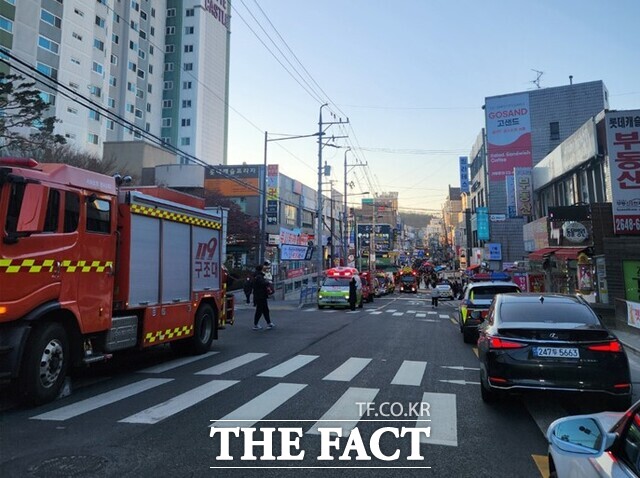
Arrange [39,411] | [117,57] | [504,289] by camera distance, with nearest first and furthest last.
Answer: [39,411]
[504,289]
[117,57]

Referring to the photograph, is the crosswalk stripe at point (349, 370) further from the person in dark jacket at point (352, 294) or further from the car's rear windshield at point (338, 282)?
the car's rear windshield at point (338, 282)

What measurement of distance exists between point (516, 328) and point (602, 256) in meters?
14.7

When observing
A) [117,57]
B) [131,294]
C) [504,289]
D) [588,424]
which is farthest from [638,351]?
[117,57]

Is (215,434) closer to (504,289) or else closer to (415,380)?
(415,380)

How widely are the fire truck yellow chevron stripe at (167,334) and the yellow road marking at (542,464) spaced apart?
6.32m

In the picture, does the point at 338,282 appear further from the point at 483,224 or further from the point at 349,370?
the point at 483,224

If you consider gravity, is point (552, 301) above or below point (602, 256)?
below

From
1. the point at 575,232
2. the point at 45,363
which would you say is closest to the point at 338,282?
the point at 575,232

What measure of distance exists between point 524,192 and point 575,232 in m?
10.6

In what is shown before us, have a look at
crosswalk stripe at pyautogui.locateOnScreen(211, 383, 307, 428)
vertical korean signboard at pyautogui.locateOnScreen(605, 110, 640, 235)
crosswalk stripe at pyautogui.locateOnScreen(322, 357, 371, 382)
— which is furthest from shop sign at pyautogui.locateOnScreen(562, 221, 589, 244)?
crosswalk stripe at pyautogui.locateOnScreen(211, 383, 307, 428)

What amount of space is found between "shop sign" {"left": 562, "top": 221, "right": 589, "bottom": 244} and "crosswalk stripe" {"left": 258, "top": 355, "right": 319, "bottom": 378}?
14.5m

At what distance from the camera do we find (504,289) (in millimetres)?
12391

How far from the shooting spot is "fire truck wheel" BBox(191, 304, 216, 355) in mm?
10008

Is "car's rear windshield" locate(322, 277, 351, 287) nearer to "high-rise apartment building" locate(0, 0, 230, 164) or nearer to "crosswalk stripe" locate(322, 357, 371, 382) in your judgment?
"crosswalk stripe" locate(322, 357, 371, 382)
